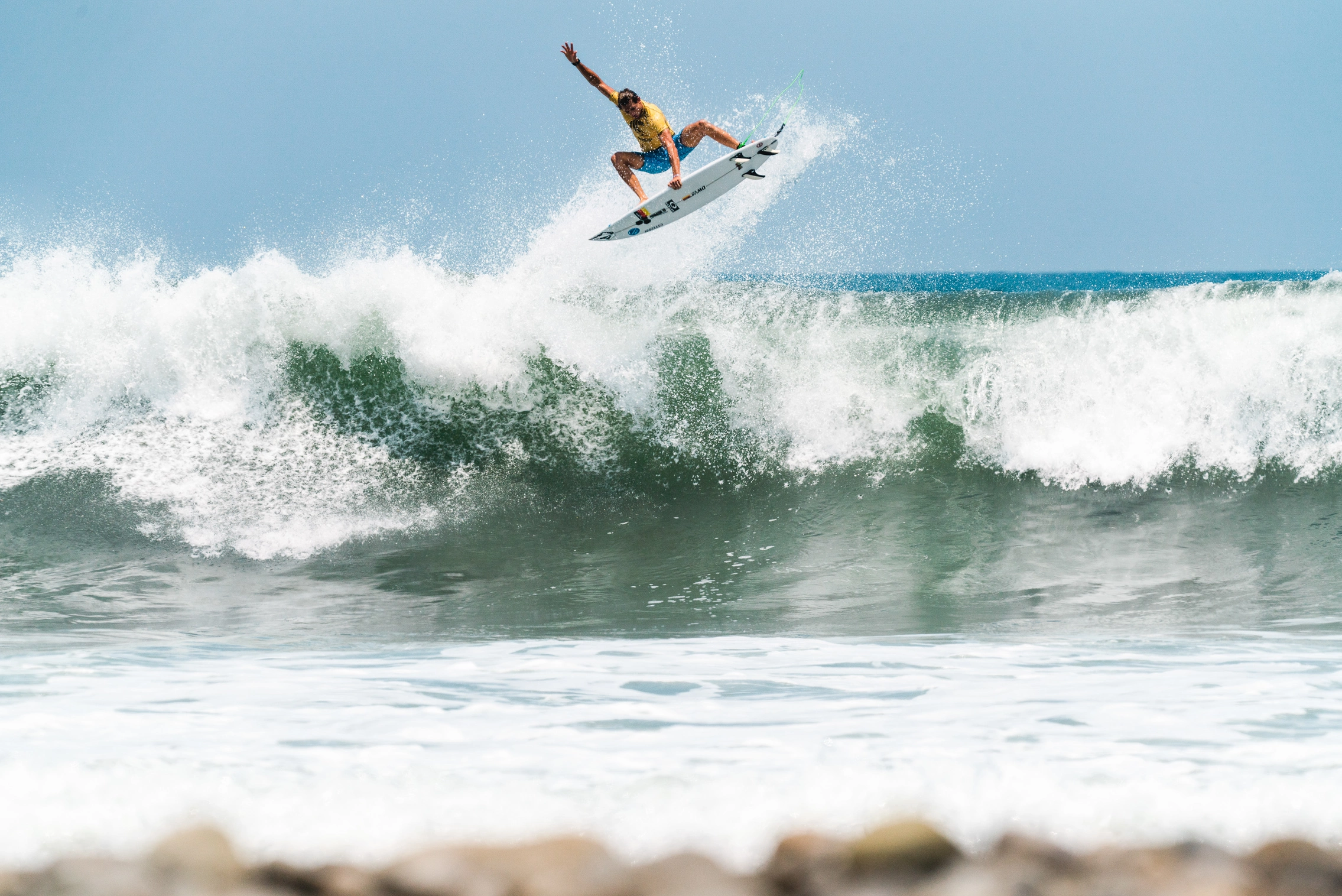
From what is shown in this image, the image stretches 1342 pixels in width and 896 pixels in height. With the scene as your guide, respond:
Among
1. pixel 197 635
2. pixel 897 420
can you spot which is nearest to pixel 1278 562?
pixel 897 420

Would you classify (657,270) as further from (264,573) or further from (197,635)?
(197,635)

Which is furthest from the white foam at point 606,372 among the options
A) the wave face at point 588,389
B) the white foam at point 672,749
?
the white foam at point 672,749

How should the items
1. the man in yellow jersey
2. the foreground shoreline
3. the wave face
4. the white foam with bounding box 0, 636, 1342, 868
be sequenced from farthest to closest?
1. the man in yellow jersey
2. the wave face
3. the white foam with bounding box 0, 636, 1342, 868
4. the foreground shoreline

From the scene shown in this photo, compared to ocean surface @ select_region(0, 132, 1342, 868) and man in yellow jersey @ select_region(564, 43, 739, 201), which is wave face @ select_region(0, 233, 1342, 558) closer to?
ocean surface @ select_region(0, 132, 1342, 868)

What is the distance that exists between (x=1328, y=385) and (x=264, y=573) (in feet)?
26.5

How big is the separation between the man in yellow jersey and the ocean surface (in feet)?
3.78

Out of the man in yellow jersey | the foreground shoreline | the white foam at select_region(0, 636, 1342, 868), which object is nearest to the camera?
the foreground shoreline

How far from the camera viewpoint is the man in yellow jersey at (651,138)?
793cm

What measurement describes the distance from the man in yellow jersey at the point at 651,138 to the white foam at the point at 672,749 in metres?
5.75

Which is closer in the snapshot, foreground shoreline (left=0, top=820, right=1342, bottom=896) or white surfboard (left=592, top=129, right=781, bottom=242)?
foreground shoreline (left=0, top=820, right=1342, bottom=896)

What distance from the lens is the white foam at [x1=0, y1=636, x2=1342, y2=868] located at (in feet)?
6.26

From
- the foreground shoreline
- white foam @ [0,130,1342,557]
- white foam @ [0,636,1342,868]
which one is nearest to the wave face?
white foam @ [0,130,1342,557]

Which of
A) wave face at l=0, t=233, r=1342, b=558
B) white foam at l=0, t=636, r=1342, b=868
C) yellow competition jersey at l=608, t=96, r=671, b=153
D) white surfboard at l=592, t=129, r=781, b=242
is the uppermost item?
yellow competition jersey at l=608, t=96, r=671, b=153

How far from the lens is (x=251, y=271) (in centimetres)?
854
